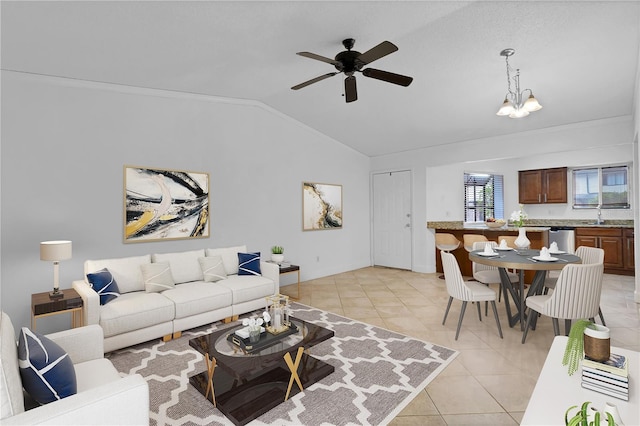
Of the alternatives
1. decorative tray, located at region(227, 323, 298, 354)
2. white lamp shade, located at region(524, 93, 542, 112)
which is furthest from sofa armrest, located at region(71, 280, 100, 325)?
white lamp shade, located at region(524, 93, 542, 112)

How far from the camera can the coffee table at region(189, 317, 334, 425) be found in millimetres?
2220

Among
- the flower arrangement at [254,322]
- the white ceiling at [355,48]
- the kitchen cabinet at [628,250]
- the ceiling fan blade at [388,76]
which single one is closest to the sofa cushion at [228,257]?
the flower arrangement at [254,322]

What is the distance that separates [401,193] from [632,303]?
153 inches

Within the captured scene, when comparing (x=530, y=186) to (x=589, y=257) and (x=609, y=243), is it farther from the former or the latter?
(x=589, y=257)

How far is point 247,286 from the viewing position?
4.10 meters

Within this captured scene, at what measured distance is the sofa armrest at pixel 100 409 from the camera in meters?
1.30

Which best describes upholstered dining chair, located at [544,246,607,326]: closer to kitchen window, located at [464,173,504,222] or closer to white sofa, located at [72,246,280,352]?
white sofa, located at [72,246,280,352]

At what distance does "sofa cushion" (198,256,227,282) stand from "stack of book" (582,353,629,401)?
376 centimetres

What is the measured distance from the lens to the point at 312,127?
243 inches

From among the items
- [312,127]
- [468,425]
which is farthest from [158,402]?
[312,127]

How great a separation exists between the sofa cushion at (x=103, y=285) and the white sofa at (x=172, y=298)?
0.19 feet

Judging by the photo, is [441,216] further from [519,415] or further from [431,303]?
[519,415]

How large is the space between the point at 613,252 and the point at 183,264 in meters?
7.52

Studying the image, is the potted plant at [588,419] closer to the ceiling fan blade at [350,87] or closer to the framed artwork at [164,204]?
the ceiling fan blade at [350,87]
